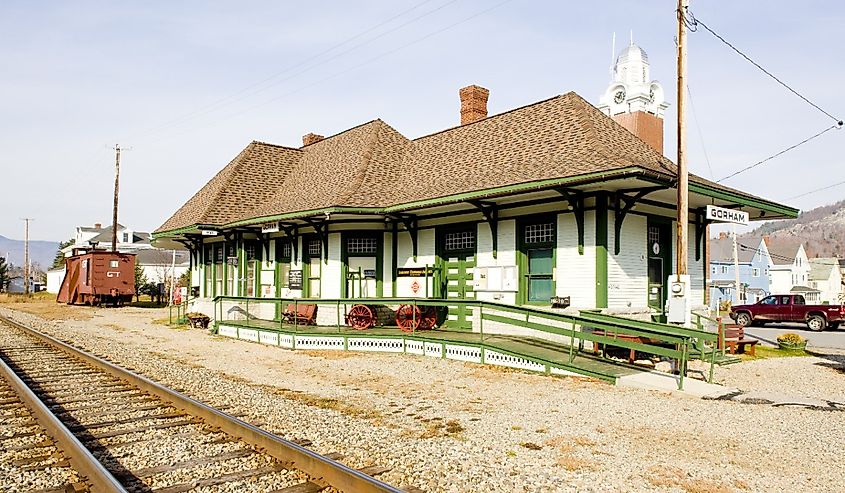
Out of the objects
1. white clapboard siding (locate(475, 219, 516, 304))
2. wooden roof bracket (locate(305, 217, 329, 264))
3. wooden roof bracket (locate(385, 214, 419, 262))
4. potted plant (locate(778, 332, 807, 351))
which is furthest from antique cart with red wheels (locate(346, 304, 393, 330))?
potted plant (locate(778, 332, 807, 351))

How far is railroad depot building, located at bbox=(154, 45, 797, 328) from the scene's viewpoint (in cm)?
1371

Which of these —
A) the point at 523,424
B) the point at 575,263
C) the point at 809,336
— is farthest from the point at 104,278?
the point at 809,336

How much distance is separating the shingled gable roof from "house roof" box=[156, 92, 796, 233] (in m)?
0.04

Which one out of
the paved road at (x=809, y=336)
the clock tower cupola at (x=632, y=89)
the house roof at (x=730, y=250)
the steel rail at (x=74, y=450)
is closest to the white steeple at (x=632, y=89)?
the clock tower cupola at (x=632, y=89)

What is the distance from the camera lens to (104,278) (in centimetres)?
3659

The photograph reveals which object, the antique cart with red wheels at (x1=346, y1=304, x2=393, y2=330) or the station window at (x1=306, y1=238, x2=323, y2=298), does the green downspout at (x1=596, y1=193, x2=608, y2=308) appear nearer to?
the antique cart with red wheels at (x1=346, y1=304, x2=393, y2=330)

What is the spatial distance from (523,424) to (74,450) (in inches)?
196

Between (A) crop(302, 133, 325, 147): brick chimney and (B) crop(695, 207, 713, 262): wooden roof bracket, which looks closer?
(B) crop(695, 207, 713, 262): wooden roof bracket

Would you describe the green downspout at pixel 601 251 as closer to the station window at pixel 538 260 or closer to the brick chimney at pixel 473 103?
the station window at pixel 538 260

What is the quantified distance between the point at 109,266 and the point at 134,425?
109ft

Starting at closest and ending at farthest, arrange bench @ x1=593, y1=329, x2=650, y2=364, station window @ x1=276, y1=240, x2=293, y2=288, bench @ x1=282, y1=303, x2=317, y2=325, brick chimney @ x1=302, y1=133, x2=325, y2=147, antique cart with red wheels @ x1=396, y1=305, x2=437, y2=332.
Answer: bench @ x1=593, y1=329, x2=650, y2=364 < antique cart with red wheels @ x1=396, y1=305, x2=437, y2=332 < bench @ x1=282, y1=303, x2=317, y2=325 < station window @ x1=276, y1=240, x2=293, y2=288 < brick chimney @ x1=302, y1=133, x2=325, y2=147

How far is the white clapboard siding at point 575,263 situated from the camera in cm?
1357

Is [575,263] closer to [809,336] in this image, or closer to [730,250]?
[809,336]

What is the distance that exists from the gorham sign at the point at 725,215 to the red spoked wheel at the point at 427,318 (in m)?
7.11
